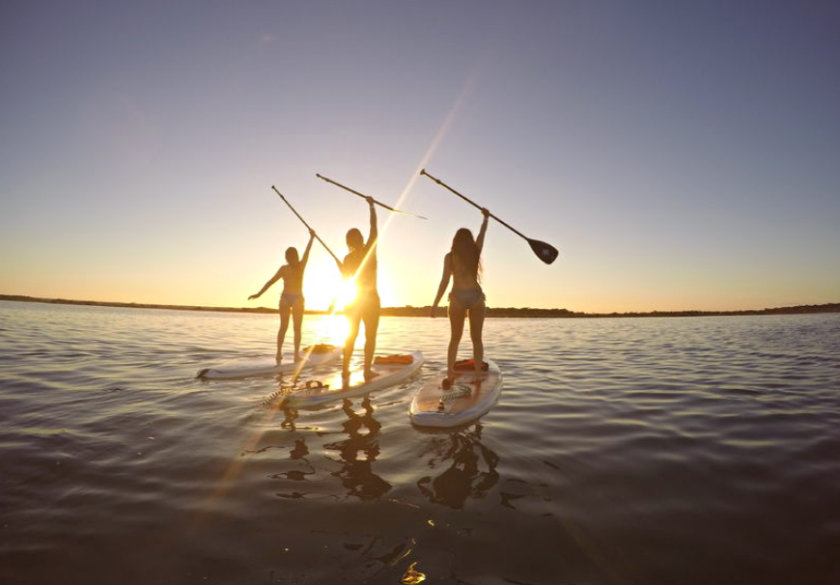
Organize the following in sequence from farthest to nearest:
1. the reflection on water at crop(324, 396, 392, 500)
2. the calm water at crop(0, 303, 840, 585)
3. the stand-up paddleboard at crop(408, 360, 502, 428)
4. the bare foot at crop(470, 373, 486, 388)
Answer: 1. the bare foot at crop(470, 373, 486, 388)
2. the stand-up paddleboard at crop(408, 360, 502, 428)
3. the reflection on water at crop(324, 396, 392, 500)
4. the calm water at crop(0, 303, 840, 585)

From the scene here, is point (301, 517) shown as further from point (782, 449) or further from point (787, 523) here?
point (782, 449)

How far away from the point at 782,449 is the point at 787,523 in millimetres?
1930

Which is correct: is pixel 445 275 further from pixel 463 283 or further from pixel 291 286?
pixel 291 286

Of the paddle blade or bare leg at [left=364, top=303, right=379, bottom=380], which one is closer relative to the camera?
bare leg at [left=364, top=303, right=379, bottom=380]

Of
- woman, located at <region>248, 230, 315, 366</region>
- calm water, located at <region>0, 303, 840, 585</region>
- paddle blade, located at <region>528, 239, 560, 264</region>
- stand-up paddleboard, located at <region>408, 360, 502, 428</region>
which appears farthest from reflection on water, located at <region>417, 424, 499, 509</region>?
woman, located at <region>248, 230, 315, 366</region>

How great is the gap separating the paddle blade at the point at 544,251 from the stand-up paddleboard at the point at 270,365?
6.43 m

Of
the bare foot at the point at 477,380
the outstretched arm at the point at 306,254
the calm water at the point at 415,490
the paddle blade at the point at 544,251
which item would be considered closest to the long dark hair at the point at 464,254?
the bare foot at the point at 477,380

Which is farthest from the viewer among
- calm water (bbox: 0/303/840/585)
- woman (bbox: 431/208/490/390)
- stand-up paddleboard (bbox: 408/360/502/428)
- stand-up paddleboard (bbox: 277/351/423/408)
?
woman (bbox: 431/208/490/390)

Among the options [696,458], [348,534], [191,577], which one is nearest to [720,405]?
[696,458]

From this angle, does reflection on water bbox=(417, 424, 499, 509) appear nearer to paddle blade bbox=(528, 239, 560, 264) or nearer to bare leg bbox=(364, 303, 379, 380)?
bare leg bbox=(364, 303, 379, 380)

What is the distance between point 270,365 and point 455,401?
18.2 ft

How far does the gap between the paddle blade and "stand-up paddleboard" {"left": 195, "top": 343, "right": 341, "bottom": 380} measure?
21.1 feet

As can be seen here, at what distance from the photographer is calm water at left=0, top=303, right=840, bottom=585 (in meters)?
2.57

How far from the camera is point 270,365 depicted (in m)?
9.97
